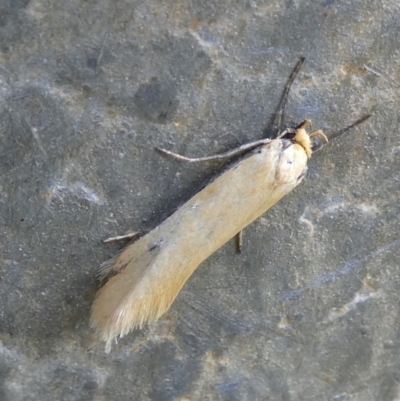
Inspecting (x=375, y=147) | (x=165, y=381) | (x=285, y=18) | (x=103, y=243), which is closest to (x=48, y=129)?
(x=103, y=243)

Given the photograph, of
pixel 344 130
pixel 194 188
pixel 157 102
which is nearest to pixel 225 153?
pixel 194 188

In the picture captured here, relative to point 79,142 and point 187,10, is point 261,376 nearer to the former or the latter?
point 79,142

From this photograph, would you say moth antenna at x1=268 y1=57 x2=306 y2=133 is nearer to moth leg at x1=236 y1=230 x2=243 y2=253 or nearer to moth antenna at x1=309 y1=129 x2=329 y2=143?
moth antenna at x1=309 y1=129 x2=329 y2=143

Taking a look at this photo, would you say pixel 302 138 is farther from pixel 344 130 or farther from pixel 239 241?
pixel 239 241

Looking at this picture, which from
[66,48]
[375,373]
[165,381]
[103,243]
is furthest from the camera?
[375,373]

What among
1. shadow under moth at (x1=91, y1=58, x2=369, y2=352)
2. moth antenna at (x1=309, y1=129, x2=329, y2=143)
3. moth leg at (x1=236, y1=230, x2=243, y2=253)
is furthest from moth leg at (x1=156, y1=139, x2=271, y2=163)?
moth leg at (x1=236, y1=230, x2=243, y2=253)

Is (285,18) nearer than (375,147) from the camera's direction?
Yes

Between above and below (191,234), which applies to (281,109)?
above
